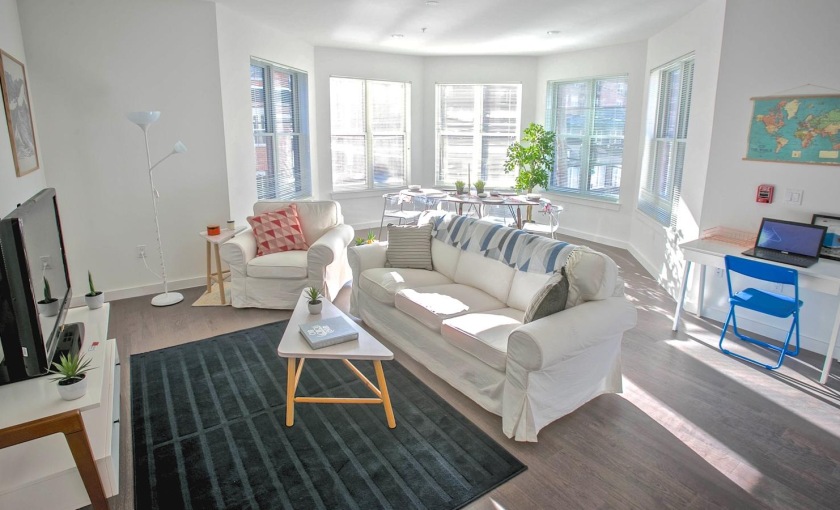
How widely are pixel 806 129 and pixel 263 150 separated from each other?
515 cm

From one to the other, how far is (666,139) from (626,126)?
1104 millimetres

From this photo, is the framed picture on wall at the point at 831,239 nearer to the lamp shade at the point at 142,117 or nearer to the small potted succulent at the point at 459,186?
the small potted succulent at the point at 459,186

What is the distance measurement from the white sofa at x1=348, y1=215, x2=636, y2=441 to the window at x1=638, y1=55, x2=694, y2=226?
2.48m

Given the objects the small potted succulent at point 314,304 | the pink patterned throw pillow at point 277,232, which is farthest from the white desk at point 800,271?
the pink patterned throw pillow at point 277,232

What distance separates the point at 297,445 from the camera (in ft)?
8.54

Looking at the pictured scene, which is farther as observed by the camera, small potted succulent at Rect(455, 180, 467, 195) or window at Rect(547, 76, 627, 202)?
window at Rect(547, 76, 627, 202)

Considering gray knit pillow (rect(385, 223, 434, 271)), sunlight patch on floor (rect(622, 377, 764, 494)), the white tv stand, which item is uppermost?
gray knit pillow (rect(385, 223, 434, 271))

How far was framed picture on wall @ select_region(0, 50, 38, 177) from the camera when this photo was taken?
3.21 m

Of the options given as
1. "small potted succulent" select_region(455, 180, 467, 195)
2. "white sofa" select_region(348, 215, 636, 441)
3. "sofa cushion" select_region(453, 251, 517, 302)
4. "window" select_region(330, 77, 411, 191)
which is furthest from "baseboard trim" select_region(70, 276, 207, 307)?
"small potted succulent" select_region(455, 180, 467, 195)

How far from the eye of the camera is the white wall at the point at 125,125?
4.16 m

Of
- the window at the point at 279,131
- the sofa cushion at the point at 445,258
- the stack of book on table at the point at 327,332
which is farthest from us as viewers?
the window at the point at 279,131

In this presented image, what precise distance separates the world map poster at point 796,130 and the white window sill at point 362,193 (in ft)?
16.5

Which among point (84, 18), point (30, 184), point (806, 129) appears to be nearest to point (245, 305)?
point (30, 184)

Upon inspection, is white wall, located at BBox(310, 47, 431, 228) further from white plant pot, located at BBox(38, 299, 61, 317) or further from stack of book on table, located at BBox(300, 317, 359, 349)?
white plant pot, located at BBox(38, 299, 61, 317)
